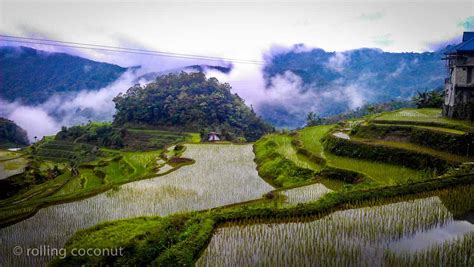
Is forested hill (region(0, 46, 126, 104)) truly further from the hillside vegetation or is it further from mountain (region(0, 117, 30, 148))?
the hillside vegetation

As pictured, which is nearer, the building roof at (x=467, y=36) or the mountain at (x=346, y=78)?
the building roof at (x=467, y=36)

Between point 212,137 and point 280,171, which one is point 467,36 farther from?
point 212,137

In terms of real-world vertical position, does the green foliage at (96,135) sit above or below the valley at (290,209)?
below

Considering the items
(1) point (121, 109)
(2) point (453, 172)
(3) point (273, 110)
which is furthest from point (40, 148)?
(3) point (273, 110)

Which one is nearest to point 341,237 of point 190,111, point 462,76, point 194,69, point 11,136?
point 462,76

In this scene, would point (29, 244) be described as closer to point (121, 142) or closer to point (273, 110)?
point (121, 142)

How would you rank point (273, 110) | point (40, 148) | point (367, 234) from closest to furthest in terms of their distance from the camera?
1. point (367, 234)
2. point (40, 148)
3. point (273, 110)

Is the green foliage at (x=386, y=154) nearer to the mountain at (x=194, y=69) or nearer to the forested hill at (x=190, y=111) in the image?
the forested hill at (x=190, y=111)

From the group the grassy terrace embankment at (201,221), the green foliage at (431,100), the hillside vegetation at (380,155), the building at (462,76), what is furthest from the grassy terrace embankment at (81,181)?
the green foliage at (431,100)
